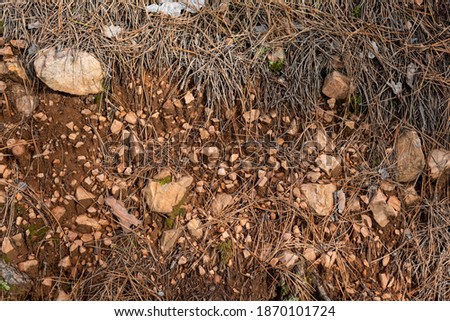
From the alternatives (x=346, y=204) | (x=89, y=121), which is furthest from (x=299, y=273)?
(x=89, y=121)

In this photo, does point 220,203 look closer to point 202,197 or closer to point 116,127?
point 202,197

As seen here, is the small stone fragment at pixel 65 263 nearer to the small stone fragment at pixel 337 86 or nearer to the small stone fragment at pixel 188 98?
the small stone fragment at pixel 188 98

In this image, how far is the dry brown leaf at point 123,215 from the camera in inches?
82.5

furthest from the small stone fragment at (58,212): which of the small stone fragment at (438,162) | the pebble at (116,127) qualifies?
the small stone fragment at (438,162)

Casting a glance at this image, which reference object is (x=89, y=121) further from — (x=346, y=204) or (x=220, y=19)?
(x=346, y=204)

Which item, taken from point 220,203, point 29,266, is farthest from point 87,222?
point 220,203

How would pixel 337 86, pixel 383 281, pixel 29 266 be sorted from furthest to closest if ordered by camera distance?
pixel 337 86
pixel 383 281
pixel 29 266

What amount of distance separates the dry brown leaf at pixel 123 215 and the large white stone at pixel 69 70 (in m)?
0.56

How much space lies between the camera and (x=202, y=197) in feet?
7.06

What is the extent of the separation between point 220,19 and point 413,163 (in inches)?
47.1

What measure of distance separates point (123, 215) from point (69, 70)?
0.74 metres

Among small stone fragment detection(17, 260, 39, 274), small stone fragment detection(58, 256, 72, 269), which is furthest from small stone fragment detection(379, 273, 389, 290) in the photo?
small stone fragment detection(17, 260, 39, 274)

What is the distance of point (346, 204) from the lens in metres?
2.18

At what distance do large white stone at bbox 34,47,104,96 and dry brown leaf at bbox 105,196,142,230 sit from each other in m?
0.56
